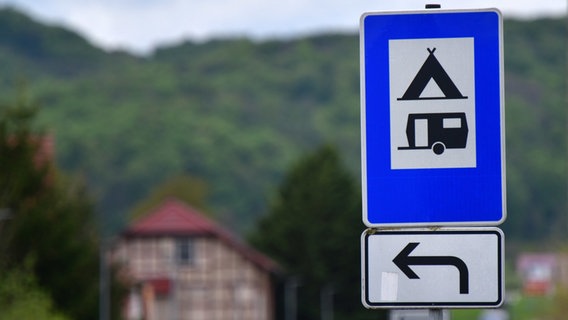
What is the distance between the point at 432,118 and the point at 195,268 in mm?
81100

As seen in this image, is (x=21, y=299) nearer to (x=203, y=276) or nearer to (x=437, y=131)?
(x=437, y=131)

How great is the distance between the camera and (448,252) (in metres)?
6.99

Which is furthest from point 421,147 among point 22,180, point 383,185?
point 22,180

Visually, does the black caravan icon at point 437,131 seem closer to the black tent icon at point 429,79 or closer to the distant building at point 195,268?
the black tent icon at point 429,79

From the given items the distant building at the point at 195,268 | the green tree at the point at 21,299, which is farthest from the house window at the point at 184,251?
the green tree at the point at 21,299

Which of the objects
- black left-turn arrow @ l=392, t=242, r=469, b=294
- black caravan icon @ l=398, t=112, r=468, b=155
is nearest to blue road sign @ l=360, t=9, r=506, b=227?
black caravan icon @ l=398, t=112, r=468, b=155

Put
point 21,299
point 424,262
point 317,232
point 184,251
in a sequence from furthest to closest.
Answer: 1. point 317,232
2. point 184,251
3. point 21,299
4. point 424,262

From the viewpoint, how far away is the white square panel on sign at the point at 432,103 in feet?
23.0

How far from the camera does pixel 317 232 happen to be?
9781cm

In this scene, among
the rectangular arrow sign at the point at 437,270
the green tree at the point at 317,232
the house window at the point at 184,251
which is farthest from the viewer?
the green tree at the point at 317,232

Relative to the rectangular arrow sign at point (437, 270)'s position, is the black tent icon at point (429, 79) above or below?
above

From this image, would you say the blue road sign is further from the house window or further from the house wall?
the house window

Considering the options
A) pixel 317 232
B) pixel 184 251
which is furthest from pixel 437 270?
pixel 317 232

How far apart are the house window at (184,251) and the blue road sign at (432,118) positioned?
80.4m
